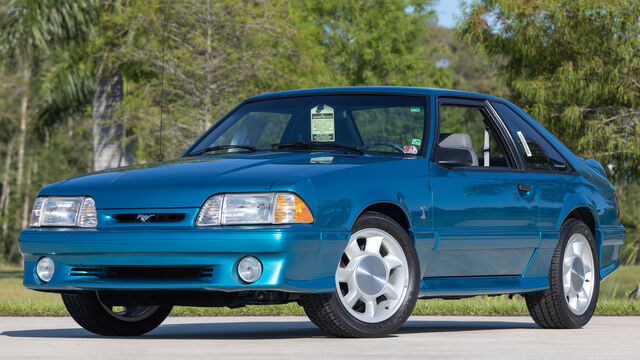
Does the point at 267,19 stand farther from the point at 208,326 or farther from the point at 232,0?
the point at 208,326

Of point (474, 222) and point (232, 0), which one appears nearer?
point (474, 222)

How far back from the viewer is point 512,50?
19922 mm

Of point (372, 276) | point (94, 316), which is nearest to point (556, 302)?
point (372, 276)

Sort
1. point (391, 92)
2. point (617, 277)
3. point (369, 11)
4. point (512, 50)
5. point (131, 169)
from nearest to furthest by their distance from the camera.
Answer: point (131, 169), point (391, 92), point (512, 50), point (617, 277), point (369, 11)

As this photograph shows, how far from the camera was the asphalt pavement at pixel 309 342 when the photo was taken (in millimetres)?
6438

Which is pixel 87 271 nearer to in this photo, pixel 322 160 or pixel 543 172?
pixel 322 160

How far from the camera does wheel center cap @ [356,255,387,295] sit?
7164mm

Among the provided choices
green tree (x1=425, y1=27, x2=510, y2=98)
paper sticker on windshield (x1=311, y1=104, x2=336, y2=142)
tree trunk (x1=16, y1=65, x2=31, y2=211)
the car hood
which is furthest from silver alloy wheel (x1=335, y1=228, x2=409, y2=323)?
tree trunk (x1=16, y1=65, x2=31, y2=211)

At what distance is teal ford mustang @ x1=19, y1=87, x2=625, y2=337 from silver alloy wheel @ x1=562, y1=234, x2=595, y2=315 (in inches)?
0.6

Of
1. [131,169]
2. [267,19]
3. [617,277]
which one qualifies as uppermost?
[267,19]

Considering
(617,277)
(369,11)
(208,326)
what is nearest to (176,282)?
(208,326)

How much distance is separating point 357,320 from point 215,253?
3.27ft

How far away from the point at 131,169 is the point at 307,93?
147 cm

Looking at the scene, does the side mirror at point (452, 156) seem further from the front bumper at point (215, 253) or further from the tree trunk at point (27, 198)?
the tree trunk at point (27, 198)
